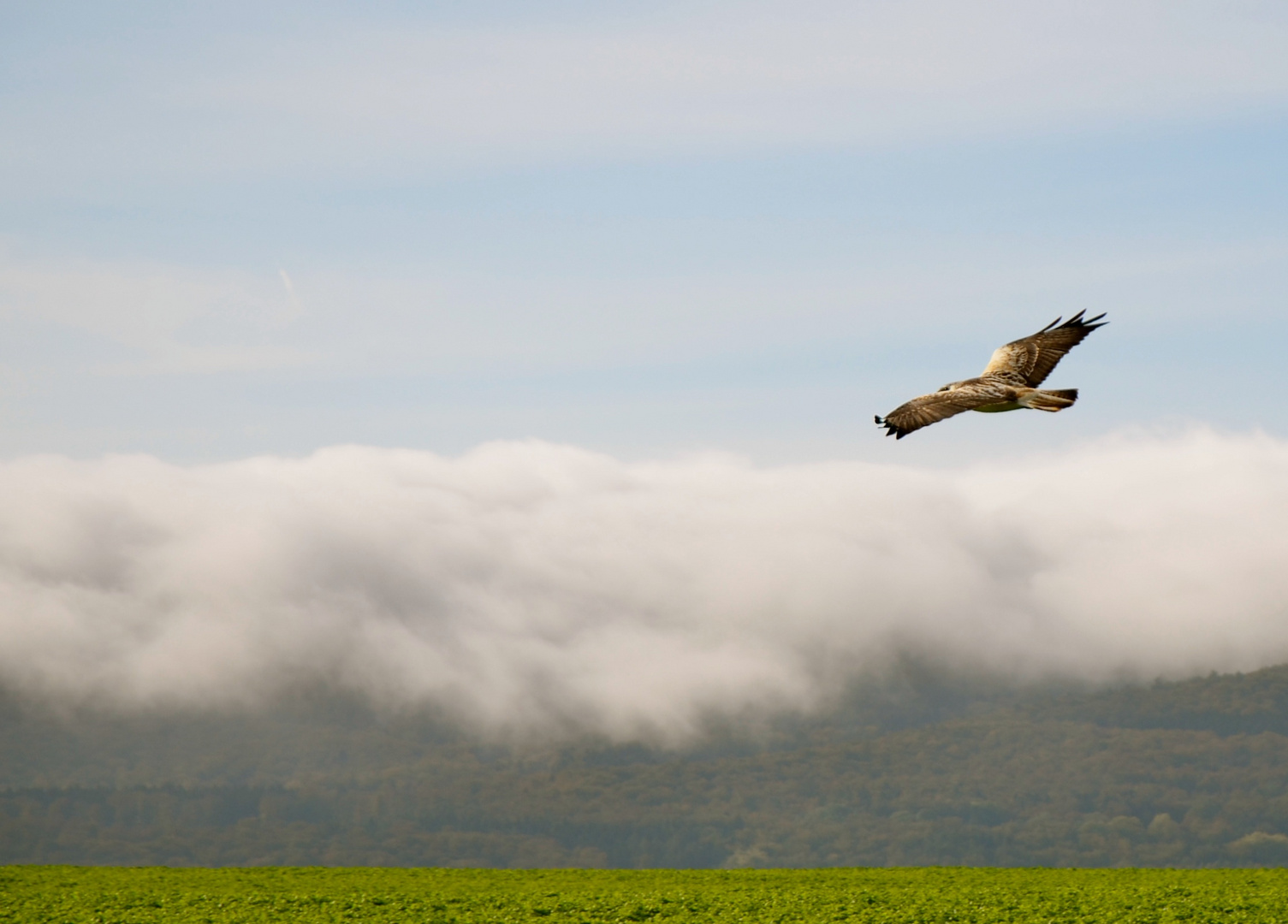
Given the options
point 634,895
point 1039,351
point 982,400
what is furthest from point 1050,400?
point 634,895

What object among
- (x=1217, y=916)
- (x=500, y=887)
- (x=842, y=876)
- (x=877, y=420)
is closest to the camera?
(x=877, y=420)

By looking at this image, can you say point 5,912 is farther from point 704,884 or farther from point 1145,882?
point 1145,882

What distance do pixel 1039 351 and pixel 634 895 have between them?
1794 cm

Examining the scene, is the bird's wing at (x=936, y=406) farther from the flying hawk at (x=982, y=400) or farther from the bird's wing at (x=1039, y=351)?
the bird's wing at (x=1039, y=351)

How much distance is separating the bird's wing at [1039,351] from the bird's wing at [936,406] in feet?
8.62

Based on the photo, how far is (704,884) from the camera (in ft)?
105

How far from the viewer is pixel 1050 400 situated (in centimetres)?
1831

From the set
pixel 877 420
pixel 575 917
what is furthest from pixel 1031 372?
pixel 575 917

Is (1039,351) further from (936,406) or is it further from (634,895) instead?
(634,895)

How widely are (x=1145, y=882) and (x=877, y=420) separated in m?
22.1

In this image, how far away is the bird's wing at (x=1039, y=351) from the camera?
21.4 meters

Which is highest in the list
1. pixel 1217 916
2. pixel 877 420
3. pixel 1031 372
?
pixel 1031 372

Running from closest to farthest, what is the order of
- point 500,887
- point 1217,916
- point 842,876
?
point 1217,916 → point 500,887 → point 842,876

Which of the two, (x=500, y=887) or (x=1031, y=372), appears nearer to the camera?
(x=1031, y=372)
